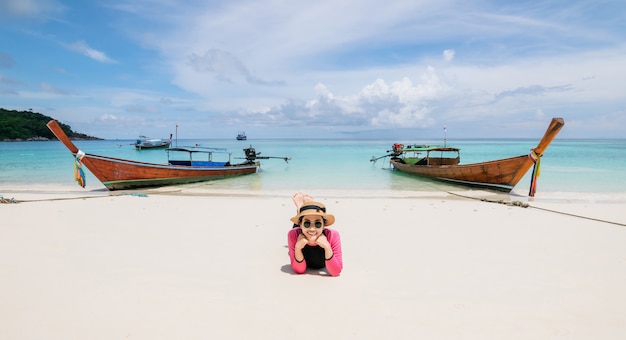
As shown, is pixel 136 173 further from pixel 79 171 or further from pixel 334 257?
pixel 334 257

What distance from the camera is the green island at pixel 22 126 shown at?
103 metres

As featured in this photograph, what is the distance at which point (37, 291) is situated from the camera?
143 inches

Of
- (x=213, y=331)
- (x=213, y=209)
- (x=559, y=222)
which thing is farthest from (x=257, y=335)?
(x=559, y=222)

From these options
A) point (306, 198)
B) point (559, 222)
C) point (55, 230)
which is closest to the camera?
point (306, 198)

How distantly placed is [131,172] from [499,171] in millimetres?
15962

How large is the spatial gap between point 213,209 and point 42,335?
643cm

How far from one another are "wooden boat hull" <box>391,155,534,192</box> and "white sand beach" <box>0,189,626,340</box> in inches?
253

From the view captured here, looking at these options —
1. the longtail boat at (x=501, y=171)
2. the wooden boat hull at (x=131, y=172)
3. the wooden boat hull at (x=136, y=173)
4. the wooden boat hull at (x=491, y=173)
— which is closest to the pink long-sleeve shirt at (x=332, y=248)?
the longtail boat at (x=501, y=171)

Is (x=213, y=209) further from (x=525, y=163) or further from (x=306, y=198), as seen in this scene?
(x=525, y=163)

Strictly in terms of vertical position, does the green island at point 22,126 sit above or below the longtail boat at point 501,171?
above

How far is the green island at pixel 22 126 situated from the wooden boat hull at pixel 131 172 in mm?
119948

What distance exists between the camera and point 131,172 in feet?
47.3

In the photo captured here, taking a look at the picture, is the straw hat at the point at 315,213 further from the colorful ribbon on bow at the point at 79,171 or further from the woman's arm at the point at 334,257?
the colorful ribbon on bow at the point at 79,171

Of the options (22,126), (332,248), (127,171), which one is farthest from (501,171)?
(22,126)
